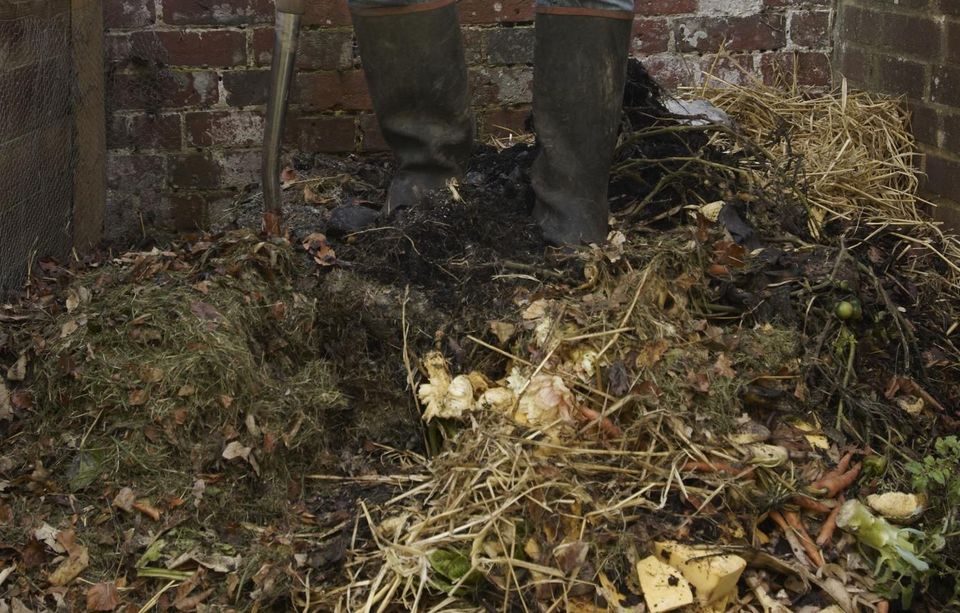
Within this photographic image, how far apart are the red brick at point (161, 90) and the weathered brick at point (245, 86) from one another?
0.13 ft

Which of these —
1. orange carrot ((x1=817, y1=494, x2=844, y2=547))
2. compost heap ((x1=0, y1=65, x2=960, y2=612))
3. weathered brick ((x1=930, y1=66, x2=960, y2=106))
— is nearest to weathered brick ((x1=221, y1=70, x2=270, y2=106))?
compost heap ((x1=0, y1=65, x2=960, y2=612))

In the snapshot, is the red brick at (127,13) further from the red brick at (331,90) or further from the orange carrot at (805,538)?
the orange carrot at (805,538)

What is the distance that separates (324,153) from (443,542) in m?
2.03

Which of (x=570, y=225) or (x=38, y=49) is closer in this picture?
(x=570, y=225)

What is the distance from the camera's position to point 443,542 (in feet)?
6.58

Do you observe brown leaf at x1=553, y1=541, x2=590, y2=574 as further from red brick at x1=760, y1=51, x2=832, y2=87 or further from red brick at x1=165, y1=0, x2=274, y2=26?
red brick at x1=760, y1=51, x2=832, y2=87

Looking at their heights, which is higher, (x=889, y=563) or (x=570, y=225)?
(x=570, y=225)

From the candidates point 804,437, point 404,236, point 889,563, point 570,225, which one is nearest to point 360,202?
point 404,236

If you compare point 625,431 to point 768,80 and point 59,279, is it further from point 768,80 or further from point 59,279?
point 768,80

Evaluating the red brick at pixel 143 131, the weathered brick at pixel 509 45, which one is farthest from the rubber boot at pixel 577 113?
the red brick at pixel 143 131

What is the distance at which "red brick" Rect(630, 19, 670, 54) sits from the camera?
379 cm

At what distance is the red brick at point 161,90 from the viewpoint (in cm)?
361

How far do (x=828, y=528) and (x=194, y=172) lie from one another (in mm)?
2450

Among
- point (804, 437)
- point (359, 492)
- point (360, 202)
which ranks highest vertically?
point (360, 202)
